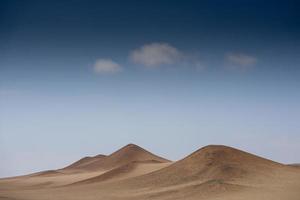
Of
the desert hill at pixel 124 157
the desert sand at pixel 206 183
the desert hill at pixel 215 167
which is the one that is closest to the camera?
the desert sand at pixel 206 183

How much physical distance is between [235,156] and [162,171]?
981 centimetres

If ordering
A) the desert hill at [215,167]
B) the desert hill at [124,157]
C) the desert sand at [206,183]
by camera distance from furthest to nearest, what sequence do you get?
the desert hill at [124,157] → the desert hill at [215,167] → the desert sand at [206,183]

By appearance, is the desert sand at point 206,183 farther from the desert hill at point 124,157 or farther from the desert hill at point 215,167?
the desert hill at point 124,157

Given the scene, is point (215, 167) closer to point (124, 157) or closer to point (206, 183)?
point (206, 183)

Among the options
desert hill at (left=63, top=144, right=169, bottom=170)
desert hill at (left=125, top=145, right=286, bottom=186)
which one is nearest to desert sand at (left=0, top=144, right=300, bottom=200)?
desert hill at (left=125, top=145, right=286, bottom=186)

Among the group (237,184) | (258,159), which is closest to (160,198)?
(237,184)

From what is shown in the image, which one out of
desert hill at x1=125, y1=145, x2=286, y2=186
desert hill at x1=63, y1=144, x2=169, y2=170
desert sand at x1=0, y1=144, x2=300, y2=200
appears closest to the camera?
desert sand at x1=0, y1=144, x2=300, y2=200

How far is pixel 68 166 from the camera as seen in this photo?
427ft

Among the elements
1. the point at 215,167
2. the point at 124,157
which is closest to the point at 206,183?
the point at 215,167

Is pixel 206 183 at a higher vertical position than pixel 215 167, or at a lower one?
lower

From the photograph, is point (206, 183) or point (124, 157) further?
point (124, 157)

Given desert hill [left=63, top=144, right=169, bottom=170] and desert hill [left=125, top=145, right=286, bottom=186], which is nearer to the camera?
desert hill [left=125, top=145, right=286, bottom=186]

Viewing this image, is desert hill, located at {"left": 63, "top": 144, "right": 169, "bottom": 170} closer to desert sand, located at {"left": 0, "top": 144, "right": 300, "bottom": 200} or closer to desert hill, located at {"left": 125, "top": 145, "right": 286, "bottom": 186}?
desert sand, located at {"left": 0, "top": 144, "right": 300, "bottom": 200}

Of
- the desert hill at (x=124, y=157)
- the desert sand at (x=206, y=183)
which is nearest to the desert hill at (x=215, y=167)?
the desert sand at (x=206, y=183)
